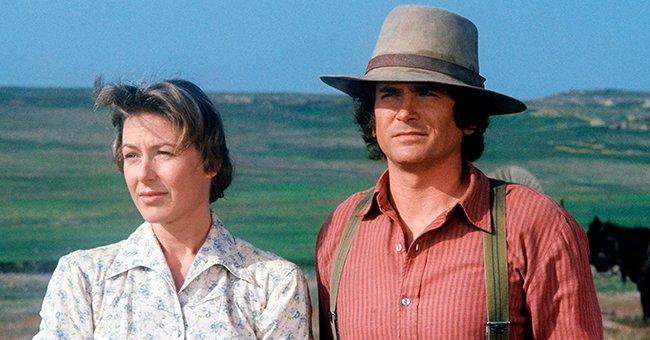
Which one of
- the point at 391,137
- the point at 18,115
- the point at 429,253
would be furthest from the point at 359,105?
the point at 18,115

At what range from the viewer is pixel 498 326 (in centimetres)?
228

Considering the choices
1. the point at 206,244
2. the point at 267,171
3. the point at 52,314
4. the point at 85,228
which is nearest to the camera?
the point at 52,314

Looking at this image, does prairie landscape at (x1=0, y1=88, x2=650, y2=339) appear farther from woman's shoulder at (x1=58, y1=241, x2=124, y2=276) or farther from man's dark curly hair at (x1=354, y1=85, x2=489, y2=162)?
woman's shoulder at (x1=58, y1=241, x2=124, y2=276)

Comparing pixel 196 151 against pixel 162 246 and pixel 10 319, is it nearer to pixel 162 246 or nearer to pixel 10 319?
pixel 162 246

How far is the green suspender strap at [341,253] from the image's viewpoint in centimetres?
251

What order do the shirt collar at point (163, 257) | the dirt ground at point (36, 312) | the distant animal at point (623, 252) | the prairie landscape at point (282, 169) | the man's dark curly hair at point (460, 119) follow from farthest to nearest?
the prairie landscape at point (282, 169) < the distant animal at point (623, 252) < the dirt ground at point (36, 312) < the man's dark curly hair at point (460, 119) < the shirt collar at point (163, 257)

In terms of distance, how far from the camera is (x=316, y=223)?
5695 millimetres

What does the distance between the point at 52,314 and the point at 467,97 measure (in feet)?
3.43

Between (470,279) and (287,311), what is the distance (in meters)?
0.40

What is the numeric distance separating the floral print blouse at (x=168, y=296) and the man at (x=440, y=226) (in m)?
0.19

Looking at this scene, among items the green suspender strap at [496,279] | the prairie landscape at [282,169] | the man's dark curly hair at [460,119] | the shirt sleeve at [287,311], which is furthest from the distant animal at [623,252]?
the shirt sleeve at [287,311]

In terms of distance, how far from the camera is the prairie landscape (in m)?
5.40

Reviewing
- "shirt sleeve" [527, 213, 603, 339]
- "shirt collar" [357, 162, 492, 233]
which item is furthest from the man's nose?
"shirt sleeve" [527, 213, 603, 339]

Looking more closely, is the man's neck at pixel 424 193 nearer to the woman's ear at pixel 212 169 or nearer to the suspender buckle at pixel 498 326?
the suspender buckle at pixel 498 326
